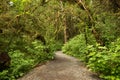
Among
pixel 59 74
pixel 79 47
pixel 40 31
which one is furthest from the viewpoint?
pixel 79 47

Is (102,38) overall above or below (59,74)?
above

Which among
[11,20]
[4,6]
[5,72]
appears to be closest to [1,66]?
[5,72]

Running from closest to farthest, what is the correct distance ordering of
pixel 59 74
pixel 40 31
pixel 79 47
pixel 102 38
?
pixel 59 74 < pixel 102 38 < pixel 40 31 < pixel 79 47

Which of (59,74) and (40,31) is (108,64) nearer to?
(59,74)

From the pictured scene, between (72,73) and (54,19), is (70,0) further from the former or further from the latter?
(72,73)

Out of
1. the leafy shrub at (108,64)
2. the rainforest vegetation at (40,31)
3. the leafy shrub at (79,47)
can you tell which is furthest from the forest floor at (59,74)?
the leafy shrub at (79,47)

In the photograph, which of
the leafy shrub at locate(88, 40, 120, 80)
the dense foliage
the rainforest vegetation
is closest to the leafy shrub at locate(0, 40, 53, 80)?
the rainforest vegetation

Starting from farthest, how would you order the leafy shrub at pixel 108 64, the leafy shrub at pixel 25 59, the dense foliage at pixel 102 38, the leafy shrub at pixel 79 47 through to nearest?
the leafy shrub at pixel 79 47 < the leafy shrub at pixel 25 59 < the dense foliage at pixel 102 38 < the leafy shrub at pixel 108 64

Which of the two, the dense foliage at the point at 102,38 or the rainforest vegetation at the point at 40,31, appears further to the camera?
the rainforest vegetation at the point at 40,31

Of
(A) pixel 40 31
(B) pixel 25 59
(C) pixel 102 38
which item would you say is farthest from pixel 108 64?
(A) pixel 40 31

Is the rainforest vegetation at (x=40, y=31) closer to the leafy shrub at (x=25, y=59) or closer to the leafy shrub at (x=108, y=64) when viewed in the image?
the leafy shrub at (x=25, y=59)

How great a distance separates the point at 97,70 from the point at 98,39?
3829 millimetres

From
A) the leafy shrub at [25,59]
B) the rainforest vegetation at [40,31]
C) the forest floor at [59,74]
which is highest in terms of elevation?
the rainforest vegetation at [40,31]

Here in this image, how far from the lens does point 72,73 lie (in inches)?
432
